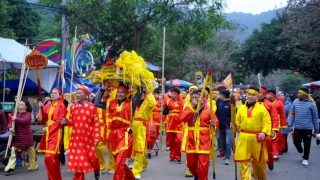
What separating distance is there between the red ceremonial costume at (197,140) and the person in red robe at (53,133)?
6.79 feet

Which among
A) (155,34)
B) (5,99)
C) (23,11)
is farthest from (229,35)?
(5,99)

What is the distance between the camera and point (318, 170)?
10.0m

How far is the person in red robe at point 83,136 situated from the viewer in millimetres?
7195

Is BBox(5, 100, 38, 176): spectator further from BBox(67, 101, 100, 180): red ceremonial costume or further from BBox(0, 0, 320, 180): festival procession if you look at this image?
BBox(67, 101, 100, 180): red ceremonial costume

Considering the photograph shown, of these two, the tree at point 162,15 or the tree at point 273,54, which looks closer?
the tree at point 162,15

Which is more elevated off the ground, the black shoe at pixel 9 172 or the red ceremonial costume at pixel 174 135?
the red ceremonial costume at pixel 174 135

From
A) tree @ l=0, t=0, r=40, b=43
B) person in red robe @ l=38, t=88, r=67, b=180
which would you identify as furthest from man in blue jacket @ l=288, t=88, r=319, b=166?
tree @ l=0, t=0, r=40, b=43

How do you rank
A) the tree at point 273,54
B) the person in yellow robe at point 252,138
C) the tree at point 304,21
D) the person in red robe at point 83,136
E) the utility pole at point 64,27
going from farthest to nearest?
the tree at point 273,54, the utility pole at point 64,27, the tree at point 304,21, the person in yellow robe at point 252,138, the person in red robe at point 83,136

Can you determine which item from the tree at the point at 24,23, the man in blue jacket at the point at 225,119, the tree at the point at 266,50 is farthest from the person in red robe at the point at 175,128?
the tree at the point at 266,50

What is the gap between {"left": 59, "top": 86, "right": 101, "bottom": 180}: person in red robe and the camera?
23.6 feet

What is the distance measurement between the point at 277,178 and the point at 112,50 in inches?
502

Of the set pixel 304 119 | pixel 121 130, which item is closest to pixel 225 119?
pixel 304 119

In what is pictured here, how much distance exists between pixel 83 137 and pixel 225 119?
471 centimetres

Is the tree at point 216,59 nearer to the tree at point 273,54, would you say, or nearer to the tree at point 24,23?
the tree at point 273,54
